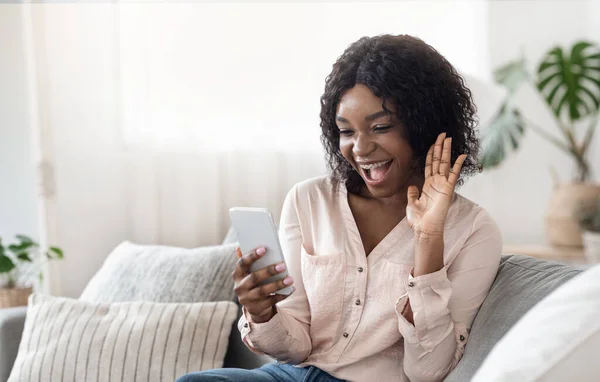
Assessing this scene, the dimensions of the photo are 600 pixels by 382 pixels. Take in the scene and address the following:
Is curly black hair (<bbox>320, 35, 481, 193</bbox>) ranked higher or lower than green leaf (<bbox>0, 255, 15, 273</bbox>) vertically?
higher

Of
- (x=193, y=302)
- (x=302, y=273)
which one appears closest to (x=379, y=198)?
(x=302, y=273)

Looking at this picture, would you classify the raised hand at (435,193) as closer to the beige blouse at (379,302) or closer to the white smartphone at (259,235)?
the beige blouse at (379,302)

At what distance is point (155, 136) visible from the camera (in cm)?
251

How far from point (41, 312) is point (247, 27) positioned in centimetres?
123

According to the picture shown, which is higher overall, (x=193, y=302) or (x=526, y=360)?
(x=526, y=360)

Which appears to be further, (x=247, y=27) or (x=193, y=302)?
(x=247, y=27)

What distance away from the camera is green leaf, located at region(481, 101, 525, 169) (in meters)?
3.21

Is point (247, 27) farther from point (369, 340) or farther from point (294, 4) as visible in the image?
point (369, 340)

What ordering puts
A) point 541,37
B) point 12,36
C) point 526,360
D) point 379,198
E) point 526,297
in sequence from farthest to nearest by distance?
point 541,37 → point 12,36 → point 379,198 → point 526,297 → point 526,360

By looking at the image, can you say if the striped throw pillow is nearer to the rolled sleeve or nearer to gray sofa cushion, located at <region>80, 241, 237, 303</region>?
gray sofa cushion, located at <region>80, 241, 237, 303</region>

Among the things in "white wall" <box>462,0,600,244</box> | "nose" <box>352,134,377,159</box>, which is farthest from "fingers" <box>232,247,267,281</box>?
"white wall" <box>462,0,600,244</box>

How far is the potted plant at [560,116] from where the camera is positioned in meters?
3.18

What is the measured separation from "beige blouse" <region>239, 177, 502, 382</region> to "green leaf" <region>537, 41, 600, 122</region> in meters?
2.07

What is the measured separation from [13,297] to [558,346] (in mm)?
1946
